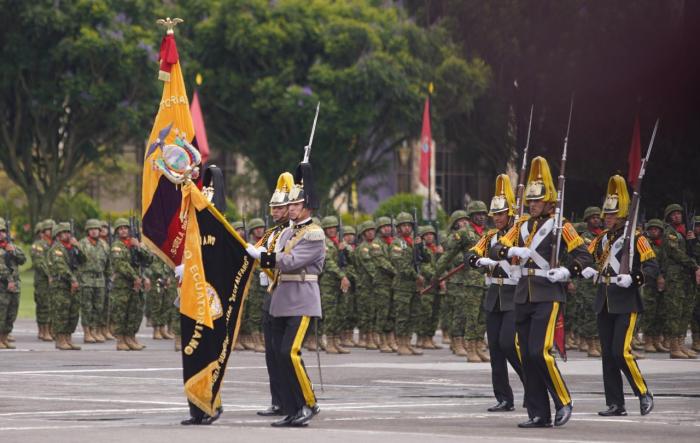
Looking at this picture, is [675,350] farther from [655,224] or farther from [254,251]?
[254,251]

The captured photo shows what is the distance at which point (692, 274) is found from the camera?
2483cm

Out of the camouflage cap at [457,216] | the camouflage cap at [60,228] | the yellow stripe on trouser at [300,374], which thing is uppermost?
the camouflage cap at [457,216]

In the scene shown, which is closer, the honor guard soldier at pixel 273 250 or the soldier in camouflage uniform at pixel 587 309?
the honor guard soldier at pixel 273 250

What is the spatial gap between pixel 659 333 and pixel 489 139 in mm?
26536

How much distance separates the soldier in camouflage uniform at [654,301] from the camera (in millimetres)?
24266

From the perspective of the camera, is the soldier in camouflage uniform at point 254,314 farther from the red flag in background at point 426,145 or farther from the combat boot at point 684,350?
the red flag in background at point 426,145

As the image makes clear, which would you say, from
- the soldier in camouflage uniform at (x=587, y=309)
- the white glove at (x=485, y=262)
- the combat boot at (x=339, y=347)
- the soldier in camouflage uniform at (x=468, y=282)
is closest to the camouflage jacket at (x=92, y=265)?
the combat boot at (x=339, y=347)

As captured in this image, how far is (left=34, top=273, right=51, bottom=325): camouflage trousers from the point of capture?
90.5 ft

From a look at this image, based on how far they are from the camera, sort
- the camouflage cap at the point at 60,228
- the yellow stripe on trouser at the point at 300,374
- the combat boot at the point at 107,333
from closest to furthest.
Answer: the yellow stripe on trouser at the point at 300,374, the camouflage cap at the point at 60,228, the combat boot at the point at 107,333

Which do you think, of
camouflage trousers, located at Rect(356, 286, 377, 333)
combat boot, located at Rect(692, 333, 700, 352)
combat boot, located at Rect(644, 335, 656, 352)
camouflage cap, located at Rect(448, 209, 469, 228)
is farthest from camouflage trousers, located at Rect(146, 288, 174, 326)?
combat boot, located at Rect(692, 333, 700, 352)

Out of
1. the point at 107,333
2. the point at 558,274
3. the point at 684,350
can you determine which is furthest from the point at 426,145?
the point at 558,274

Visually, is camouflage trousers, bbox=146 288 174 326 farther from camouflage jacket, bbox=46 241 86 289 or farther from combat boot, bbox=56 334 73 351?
combat boot, bbox=56 334 73 351

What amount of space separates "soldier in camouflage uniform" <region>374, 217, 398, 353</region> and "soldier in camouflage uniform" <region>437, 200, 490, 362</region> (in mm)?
2494

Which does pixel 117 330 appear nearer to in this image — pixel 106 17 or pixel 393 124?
pixel 106 17
